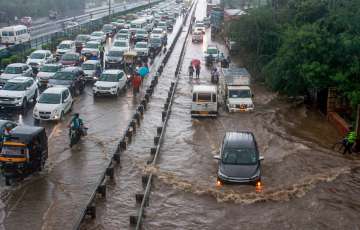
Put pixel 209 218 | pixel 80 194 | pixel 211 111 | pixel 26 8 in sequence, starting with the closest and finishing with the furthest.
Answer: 1. pixel 209 218
2. pixel 80 194
3. pixel 211 111
4. pixel 26 8

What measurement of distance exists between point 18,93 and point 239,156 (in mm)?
14466

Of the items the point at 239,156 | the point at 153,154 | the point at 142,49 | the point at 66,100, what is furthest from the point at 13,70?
the point at 239,156

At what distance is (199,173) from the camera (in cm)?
2125

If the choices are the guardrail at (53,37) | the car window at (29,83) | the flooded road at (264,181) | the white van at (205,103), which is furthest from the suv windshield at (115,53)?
the white van at (205,103)

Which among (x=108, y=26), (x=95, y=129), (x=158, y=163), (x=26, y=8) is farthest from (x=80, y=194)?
(x=26, y=8)

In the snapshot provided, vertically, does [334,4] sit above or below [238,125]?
above

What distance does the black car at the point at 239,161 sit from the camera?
60.4 feet

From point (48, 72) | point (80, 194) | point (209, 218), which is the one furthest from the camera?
point (48, 72)

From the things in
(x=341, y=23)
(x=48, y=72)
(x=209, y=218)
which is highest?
(x=341, y=23)

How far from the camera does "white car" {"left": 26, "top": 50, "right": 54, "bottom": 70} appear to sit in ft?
131

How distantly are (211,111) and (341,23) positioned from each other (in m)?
8.74

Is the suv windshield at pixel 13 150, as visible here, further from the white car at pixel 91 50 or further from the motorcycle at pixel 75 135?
the white car at pixel 91 50

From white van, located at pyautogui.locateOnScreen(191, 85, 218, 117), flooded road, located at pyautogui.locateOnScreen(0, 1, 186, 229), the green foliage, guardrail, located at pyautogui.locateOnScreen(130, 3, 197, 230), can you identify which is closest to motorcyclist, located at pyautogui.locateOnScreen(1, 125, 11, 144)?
flooded road, located at pyautogui.locateOnScreen(0, 1, 186, 229)

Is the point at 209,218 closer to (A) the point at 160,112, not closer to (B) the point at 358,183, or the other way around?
(B) the point at 358,183
